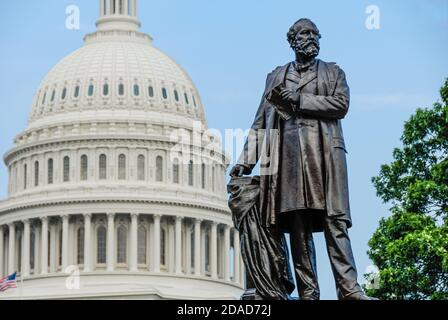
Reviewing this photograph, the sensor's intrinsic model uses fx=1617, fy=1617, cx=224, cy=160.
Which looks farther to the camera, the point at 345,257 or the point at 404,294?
the point at 404,294

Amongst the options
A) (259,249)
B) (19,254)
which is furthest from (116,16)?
(259,249)

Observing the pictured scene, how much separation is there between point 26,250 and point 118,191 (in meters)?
10.8

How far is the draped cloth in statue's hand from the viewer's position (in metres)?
18.3

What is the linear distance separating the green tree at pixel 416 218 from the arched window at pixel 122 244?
331 feet

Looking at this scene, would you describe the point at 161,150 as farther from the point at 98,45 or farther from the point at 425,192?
the point at 425,192

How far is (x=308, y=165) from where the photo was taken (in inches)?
708

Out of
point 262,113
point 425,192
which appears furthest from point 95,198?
point 262,113

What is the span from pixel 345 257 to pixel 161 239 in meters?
145

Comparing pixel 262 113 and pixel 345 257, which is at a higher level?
pixel 262 113

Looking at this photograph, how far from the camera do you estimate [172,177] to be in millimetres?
163875

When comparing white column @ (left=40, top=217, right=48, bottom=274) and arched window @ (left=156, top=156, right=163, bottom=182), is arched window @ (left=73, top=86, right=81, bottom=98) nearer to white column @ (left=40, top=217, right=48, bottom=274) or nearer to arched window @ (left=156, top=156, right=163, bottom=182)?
arched window @ (left=156, top=156, right=163, bottom=182)

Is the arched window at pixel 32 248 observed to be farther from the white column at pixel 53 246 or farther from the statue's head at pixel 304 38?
the statue's head at pixel 304 38

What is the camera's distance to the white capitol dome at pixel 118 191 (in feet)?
523

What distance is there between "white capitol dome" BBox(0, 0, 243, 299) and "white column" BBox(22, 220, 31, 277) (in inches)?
6.2
